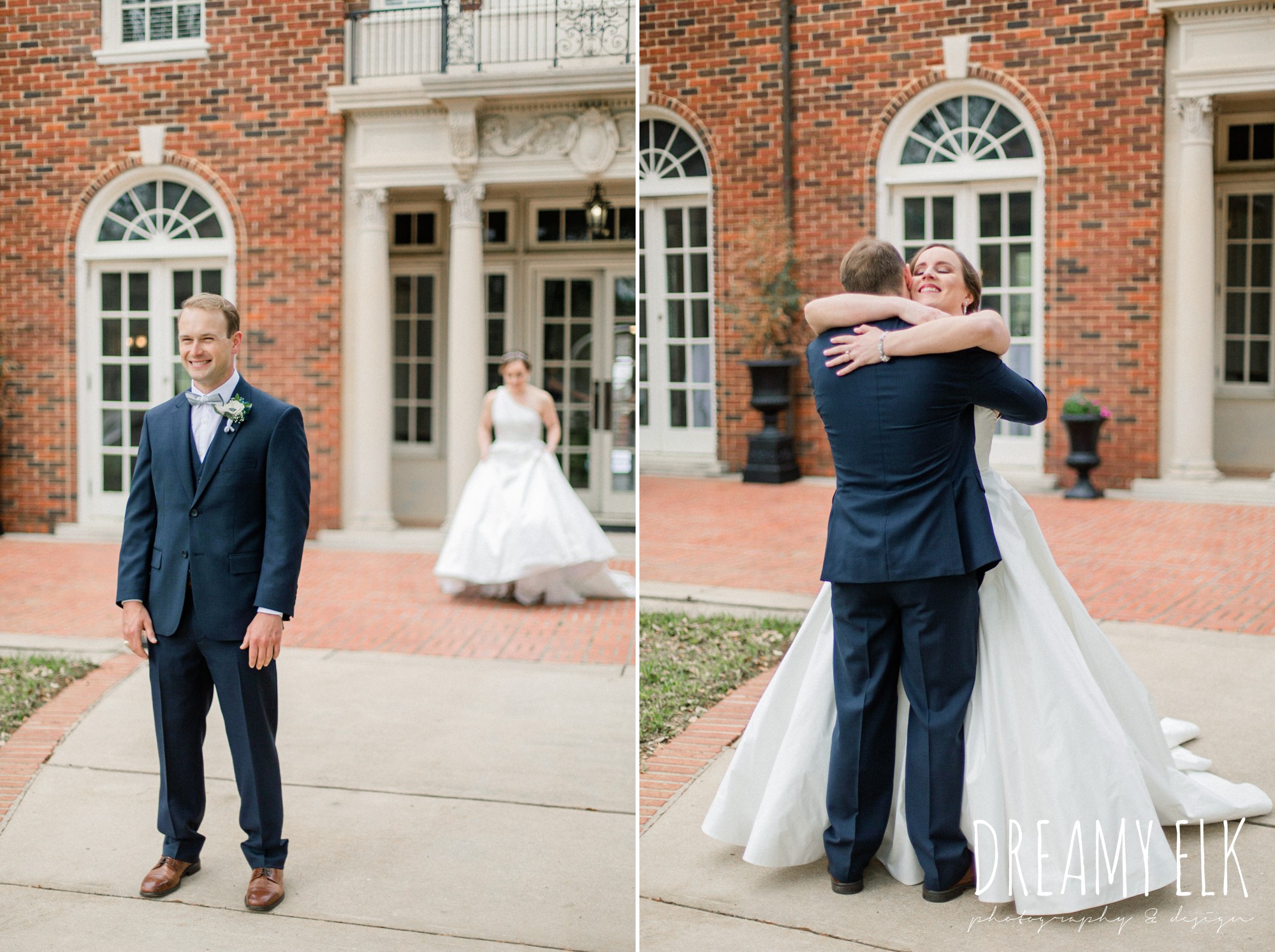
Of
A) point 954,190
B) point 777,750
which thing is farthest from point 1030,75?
point 777,750

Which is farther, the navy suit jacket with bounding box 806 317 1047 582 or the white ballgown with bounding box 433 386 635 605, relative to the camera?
the white ballgown with bounding box 433 386 635 605

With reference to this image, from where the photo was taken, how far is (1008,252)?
246cm

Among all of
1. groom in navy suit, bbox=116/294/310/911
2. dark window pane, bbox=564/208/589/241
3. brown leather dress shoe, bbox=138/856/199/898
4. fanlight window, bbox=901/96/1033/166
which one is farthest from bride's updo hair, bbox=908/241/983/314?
dark window pane, bbox=564/208/589/241

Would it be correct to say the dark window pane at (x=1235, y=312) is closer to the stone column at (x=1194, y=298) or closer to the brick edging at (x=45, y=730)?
the stone column at (x=1194, y=298)

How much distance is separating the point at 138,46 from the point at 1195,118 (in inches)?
99.9

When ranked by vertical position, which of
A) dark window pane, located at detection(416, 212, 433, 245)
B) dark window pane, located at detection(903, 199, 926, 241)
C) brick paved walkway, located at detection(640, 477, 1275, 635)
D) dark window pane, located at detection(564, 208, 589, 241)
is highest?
dark window pane, located at detection(564, 208, 589, 241)

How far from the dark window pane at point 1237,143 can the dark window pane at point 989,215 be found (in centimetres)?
45

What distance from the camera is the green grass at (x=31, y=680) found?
10.2 ft

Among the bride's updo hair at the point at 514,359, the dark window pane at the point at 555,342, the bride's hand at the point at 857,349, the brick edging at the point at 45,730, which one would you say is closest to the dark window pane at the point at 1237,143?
the bride's hand at the point at 857,349

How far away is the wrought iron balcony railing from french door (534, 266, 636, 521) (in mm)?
2648

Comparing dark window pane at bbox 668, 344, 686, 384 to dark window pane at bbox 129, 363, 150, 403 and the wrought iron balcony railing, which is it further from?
dark window pane at bbox 129, 363, 150, 403

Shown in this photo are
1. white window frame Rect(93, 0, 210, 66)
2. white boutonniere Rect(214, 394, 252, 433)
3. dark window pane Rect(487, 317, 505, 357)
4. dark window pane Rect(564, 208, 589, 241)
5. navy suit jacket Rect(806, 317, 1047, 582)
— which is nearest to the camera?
navy suit jacket Rect(806, 317, 1047, 582)

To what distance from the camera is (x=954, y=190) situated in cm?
253

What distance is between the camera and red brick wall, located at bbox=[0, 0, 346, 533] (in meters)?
2.99
